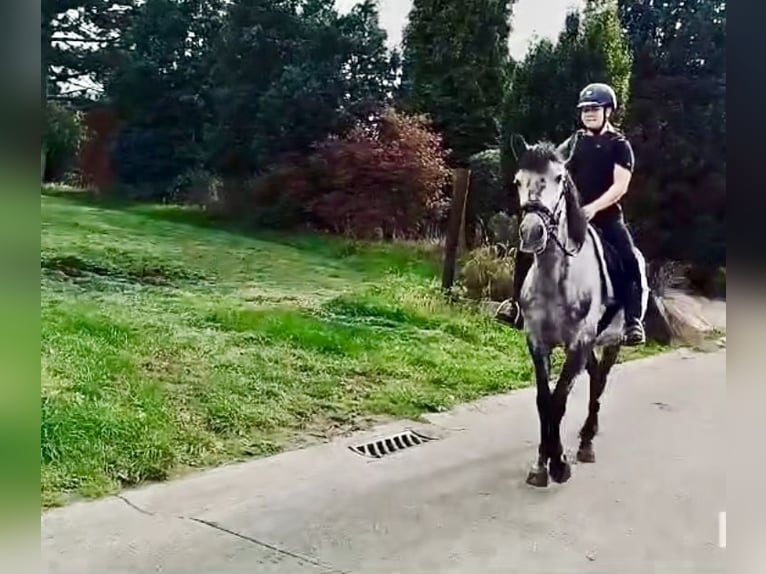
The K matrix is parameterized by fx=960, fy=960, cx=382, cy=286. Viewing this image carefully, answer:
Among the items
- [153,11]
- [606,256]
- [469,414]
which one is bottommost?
[469,414]

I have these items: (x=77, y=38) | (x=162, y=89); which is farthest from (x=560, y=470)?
(x=77, y=38)

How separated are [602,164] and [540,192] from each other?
0.71ft

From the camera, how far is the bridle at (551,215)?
3006 millimetres

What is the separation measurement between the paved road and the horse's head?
0.50m

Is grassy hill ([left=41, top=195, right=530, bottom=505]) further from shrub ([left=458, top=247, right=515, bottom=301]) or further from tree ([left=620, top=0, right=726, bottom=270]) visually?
tree ([left=620, top=0, right=726, bottom=270])

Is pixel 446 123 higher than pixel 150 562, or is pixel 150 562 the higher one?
pixel 446 123

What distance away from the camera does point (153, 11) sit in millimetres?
3057

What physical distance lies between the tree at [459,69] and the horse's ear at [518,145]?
2.5 inches

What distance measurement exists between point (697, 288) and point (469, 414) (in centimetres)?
81

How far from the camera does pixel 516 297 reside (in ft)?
10.2

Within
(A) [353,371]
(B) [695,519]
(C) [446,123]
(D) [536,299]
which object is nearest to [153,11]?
(C) [446,123]

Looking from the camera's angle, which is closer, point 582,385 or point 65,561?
point 65,561

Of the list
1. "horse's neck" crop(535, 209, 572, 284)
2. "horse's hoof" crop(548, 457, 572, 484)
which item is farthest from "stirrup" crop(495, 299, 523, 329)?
"horse's hoof" crop(548, 457, 572, 484)

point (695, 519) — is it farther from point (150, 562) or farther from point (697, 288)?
point (150, 562)
